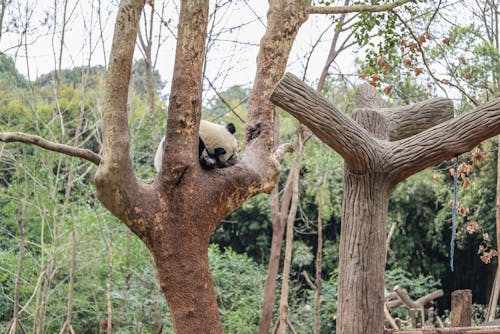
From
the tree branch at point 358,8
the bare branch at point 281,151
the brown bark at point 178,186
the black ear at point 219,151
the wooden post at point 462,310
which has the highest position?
the tree branch at point 358,8

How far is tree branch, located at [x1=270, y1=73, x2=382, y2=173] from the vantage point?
8.85 ft

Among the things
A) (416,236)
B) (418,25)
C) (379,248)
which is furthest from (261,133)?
(416,236)

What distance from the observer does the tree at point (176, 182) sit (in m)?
2.34

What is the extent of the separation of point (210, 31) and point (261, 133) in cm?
347

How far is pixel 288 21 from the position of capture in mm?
2984

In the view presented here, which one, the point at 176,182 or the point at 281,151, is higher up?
the point at 281,151

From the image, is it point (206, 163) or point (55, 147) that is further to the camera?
point (206, 163)

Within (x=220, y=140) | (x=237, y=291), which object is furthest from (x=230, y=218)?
(x=220, y=140)

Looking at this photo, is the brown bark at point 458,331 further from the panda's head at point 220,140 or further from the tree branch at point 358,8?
the tree branch at point 358,8

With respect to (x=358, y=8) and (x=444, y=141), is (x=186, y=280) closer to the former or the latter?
(x=444, y=141)

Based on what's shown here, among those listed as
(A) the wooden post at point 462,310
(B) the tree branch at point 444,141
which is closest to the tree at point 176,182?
(B) the tree branch at point 444,141

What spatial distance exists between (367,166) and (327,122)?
0.32m

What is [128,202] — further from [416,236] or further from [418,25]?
[416,236]

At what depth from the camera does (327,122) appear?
2.81 meters
